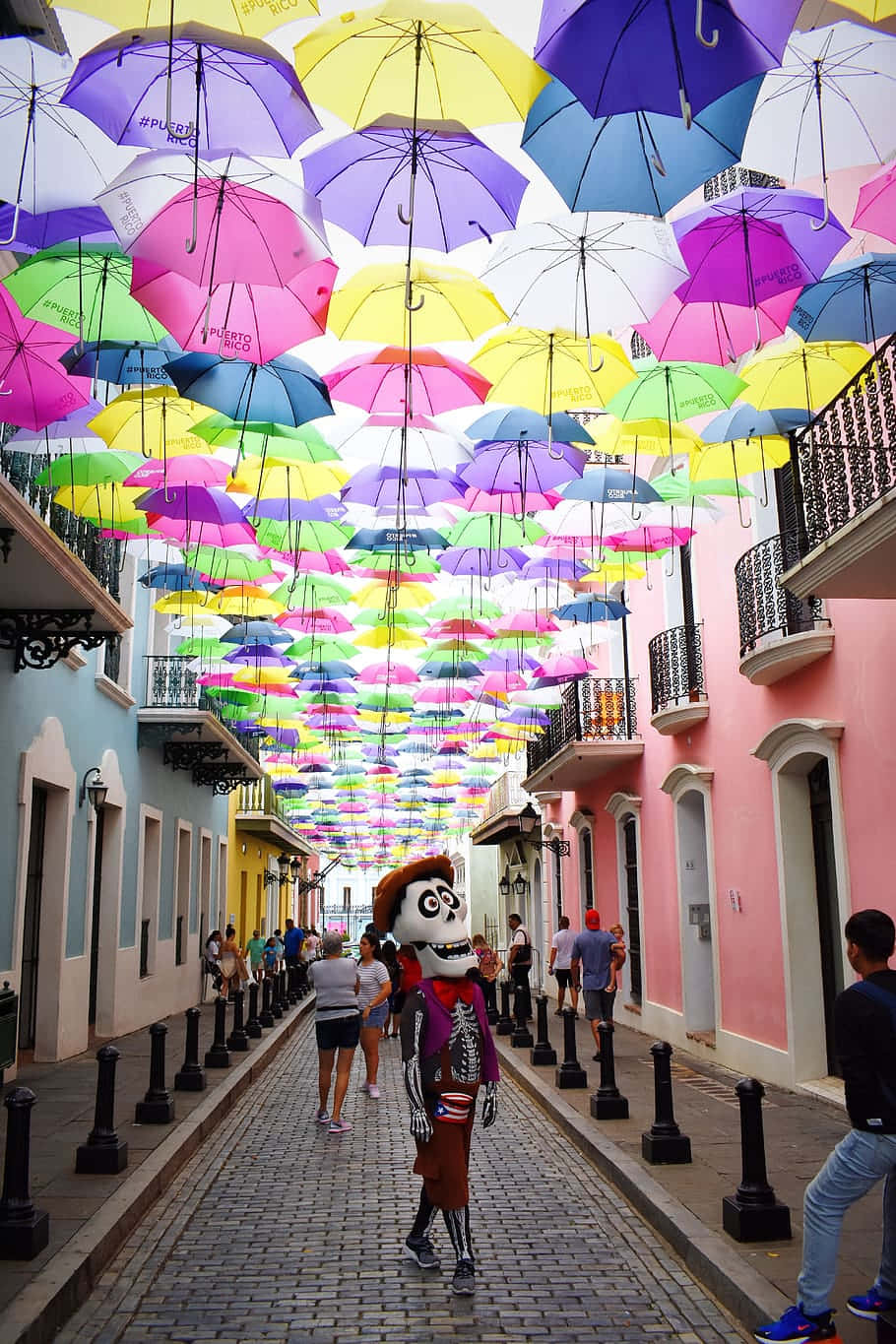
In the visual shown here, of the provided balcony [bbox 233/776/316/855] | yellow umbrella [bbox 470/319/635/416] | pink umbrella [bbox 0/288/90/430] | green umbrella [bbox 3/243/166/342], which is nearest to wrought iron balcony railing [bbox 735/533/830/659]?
yellow umbrella [bbox 470/319/635/416]

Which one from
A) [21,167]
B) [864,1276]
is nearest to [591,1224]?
[864,1276]

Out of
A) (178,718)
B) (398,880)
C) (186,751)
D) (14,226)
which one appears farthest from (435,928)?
(186,751)

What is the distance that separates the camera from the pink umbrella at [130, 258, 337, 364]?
7.61 metres

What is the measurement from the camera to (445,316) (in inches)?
322

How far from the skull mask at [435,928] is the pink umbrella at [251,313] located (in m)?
3.74

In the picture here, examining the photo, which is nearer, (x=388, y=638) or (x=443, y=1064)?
(x=443, y=1064)

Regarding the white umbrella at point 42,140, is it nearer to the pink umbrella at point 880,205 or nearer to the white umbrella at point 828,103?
the white umbrella at point 828,103

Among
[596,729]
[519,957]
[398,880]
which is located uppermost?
[596,729]

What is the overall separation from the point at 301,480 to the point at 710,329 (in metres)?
4.16

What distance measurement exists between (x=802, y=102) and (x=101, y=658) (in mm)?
12830

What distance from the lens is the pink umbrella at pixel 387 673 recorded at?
19.5m

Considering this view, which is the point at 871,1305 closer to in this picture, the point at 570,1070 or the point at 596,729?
the point at 570,1070

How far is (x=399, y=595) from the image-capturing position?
14953 millimetres

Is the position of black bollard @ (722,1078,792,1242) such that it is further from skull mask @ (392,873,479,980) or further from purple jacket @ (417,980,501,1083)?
skull mask @ (392,873,479,980)
